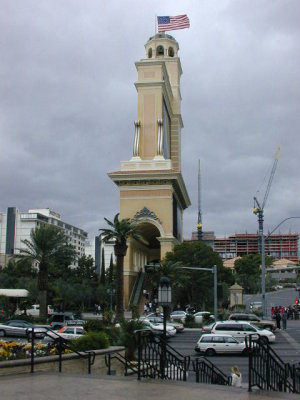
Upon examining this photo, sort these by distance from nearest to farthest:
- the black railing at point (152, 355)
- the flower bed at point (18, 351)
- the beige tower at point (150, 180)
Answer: the black railing at point (152, 355)
the flower bed at point (18, 351)
the beige tower at point (150, 180)

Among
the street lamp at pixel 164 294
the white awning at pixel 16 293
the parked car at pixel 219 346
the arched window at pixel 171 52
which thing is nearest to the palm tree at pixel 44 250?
the white awning at pixel 16 293

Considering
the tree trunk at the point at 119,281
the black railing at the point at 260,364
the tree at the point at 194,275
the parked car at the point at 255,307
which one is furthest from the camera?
the parked car at the point at 255,307

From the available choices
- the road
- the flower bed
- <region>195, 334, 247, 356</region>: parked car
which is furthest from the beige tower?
the flower bed

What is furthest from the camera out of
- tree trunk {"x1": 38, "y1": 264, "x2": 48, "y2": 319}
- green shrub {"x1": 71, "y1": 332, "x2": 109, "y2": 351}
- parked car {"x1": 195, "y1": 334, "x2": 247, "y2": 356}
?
tree trunk {"x1": 38, "y1": 264, "x2": 48, "y2": 319}

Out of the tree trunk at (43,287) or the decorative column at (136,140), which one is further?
the decorative column at (136,140)

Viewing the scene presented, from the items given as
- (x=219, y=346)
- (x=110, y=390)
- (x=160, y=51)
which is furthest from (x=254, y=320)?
(x=160, y=51)

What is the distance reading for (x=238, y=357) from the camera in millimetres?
25344

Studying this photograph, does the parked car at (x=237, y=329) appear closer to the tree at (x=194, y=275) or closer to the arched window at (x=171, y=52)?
the tree at (x=194, y=275)

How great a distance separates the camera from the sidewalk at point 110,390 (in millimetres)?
9391

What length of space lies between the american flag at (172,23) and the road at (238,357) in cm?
3862

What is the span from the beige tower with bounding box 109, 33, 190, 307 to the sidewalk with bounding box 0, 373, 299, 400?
4822cm

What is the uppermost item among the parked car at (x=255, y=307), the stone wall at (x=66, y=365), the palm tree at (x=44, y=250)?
the palm tree at (x=44, y=250)

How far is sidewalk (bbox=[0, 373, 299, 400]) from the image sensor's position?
30.8 feet

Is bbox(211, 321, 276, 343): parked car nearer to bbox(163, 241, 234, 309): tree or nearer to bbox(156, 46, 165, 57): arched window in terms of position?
bbox(163, 241, 234, 309): tree
